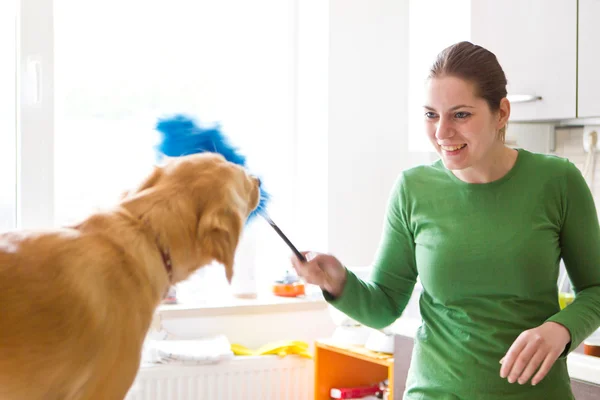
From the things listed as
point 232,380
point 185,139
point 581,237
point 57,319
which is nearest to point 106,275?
point 57,319

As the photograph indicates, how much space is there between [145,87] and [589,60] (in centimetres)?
182

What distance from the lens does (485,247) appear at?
149 centimetres

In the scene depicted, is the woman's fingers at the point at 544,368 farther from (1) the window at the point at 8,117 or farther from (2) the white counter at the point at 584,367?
(1) the window at the point at 8,117

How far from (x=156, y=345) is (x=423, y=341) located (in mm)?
1598

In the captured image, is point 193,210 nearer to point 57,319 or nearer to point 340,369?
point 57,319

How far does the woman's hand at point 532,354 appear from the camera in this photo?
1.29 metres

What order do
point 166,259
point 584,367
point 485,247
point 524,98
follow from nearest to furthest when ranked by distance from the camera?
point 166,259 → point 485,247 → point 584,367 → point 524,98

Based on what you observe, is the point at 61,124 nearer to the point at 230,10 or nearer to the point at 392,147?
the point at 230,10

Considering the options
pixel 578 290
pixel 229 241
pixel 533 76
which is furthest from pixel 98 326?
pixel 533 76

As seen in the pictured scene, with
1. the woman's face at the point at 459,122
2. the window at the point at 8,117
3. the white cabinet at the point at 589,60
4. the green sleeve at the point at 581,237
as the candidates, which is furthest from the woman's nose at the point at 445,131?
the window at the point at 8,117

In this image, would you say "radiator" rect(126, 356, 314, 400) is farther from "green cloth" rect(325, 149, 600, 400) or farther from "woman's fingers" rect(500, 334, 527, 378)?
"woman's fingers" rect(500, 334, 527, 378)

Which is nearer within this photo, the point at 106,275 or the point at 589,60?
the point at 106,275

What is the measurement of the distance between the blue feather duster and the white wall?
5.98 feet

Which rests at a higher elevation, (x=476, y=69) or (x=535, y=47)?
(x=535, y=47)
